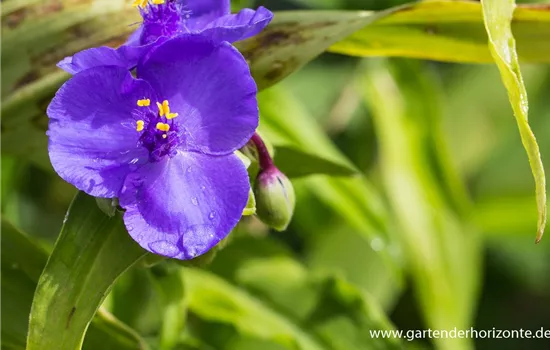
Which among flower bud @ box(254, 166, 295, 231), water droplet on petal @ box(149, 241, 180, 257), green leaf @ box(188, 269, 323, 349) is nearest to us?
water droplet on petal @ box(149, 241, 180, 257)

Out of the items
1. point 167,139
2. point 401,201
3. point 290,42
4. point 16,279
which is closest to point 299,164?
point 290,42

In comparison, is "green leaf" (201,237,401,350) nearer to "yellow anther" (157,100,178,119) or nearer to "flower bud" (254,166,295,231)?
"flower bud" (254,166,295,231)

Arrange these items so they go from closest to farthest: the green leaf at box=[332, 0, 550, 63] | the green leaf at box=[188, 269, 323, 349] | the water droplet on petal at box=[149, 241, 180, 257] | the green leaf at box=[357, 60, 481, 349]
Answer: the water droplet on petal at box=[149, 241, 180, 257] → the green leaf at box=[332, 0, 550, 63] → the green leaf at box=[188, 269, 323, 349] → the green leaf at box=[357, 60, 481, 349]

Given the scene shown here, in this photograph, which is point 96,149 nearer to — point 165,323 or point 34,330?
point 34,330

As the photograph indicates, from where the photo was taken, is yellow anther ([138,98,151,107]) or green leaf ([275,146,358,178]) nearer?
yellow anther ([138,98,151,107])

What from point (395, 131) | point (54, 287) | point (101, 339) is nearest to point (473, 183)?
point (395, 131)

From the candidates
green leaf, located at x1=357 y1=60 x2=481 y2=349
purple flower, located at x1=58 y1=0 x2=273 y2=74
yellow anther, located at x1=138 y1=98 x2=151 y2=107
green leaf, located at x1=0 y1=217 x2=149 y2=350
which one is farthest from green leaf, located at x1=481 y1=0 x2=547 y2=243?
green leaf, located at x1=357 y1=60 x2=481 y2=349

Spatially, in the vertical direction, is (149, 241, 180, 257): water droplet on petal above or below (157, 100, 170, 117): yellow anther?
below
